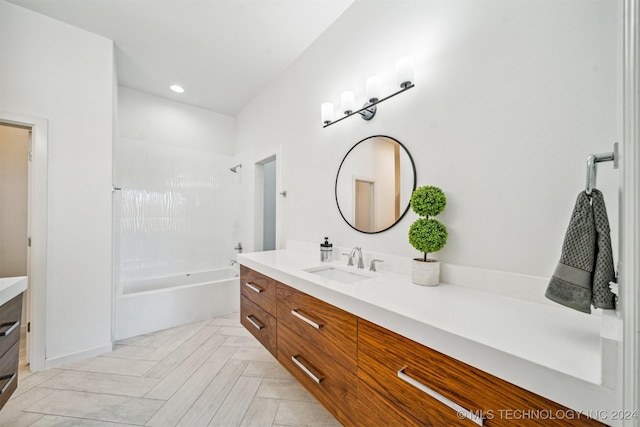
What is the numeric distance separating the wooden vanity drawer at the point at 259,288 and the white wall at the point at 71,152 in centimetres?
132

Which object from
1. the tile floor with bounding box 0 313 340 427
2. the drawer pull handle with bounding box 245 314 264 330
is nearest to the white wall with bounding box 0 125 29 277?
the tile floor with bounding box 0 313 340 427

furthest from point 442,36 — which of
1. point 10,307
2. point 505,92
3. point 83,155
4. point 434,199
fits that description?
point 83,155

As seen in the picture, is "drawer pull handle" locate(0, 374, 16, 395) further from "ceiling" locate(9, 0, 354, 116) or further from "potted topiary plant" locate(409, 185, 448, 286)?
"ceiling" locate(9, 0, 354, 116)

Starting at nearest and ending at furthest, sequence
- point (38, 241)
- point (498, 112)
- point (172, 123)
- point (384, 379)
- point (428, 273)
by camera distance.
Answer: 1. point (384, 379)
2. point (498, 112)
3. point (428, 273)
4. point (38, 241)
5. point (172, 123)

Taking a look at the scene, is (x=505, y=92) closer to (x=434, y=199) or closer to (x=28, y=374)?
(x=434, y=199)

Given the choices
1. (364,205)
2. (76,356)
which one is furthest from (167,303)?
(364,205)

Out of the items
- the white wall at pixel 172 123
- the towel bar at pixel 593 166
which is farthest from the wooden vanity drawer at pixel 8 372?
the white wall at pixel 172 123

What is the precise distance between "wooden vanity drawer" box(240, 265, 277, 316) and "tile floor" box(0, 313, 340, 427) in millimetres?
601

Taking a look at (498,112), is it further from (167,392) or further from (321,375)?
(167,392)

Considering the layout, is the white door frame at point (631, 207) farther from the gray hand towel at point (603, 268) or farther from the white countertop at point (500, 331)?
Answer: the gray hand towel at point (603, 268)

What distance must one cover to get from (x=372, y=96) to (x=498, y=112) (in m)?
0.71

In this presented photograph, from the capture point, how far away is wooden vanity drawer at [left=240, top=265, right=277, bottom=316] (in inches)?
62.2

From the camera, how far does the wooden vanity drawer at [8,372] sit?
109 centimetres

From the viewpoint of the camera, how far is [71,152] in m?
2.06
